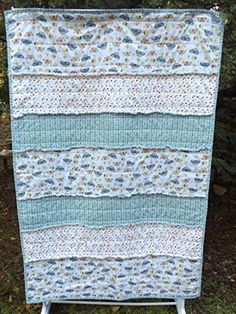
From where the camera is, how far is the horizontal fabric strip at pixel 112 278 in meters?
2.10

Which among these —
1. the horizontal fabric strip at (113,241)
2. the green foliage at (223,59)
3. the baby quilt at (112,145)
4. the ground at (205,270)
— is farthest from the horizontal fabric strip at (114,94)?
the ground at (205,270)

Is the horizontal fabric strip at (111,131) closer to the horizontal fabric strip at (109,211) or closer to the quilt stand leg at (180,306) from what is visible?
the horizontal fabric strip at (109,211)

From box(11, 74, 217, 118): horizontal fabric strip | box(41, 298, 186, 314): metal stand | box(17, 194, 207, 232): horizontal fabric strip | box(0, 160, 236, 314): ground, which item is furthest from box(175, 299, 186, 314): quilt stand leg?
box(11, 74, 217, 118): horizontal fabric strip

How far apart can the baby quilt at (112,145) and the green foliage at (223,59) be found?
1.06ft

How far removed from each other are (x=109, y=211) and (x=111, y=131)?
41 centimetres

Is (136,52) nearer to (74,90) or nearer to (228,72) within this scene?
(74,90)

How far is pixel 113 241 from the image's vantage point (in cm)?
205

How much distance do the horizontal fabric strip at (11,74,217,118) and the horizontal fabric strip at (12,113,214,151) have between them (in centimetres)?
3

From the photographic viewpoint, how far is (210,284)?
99.7 inches

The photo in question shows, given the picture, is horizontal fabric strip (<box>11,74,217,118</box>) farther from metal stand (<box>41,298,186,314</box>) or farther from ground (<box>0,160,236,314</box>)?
ground (<box>0,160,236,314</box>)

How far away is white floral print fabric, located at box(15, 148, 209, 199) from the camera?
1876 millimetres

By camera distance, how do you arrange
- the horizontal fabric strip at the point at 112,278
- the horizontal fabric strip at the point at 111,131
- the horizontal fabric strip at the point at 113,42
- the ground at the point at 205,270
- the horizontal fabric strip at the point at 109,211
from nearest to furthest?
the horizontal fabric strip at the point at 113,42
the horizontal fabric strip at the point at 111,131
the horizontal fabric strip at the point at 109,211
the horizontal fabric strip at the point at 112,278
the ground at the point at 205,270

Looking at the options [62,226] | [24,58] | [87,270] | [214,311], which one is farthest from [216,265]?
[24,58]

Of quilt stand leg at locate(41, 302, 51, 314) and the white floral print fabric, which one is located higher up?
the white floral print fabric
